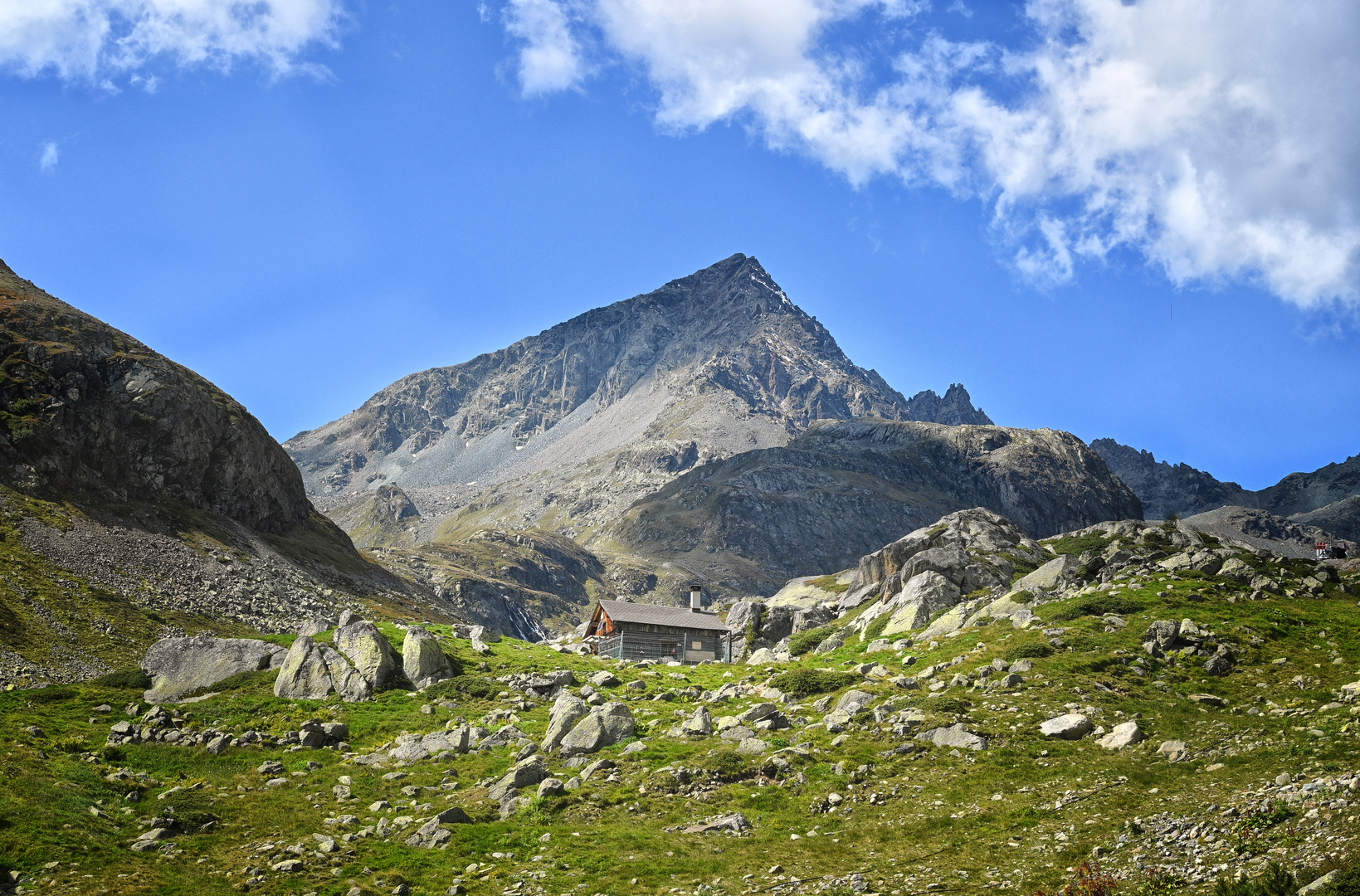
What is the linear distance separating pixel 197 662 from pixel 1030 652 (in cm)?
4055

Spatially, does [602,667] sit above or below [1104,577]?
below

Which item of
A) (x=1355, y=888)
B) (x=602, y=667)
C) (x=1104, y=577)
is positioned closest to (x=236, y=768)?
(x=602, y=667)

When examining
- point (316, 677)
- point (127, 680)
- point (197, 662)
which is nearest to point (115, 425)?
point (197, 662)

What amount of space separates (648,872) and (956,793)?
9.81 meters

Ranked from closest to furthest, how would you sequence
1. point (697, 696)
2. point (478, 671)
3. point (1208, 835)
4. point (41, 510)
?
1. point (1208, 835)
2. point (697, 696)
3. point (478, 671)
4. point (41, 510)

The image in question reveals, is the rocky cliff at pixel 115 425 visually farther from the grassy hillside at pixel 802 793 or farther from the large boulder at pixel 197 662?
the grassy hillside at pixel 802 793

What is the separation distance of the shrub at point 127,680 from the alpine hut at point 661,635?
3827 centimetres

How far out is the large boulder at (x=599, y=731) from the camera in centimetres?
3256

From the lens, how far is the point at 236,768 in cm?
3147

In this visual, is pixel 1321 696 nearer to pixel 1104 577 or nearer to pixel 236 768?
pixel 1104 577

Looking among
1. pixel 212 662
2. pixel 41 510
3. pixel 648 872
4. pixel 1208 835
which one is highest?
pixel 41 510

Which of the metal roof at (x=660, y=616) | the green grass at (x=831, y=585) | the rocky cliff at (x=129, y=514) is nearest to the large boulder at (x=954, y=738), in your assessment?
the metal roof at (x=660, y=616)

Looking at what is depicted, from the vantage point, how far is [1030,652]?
36.7 metres

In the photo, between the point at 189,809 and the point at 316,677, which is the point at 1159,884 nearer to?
the point at 189,809
